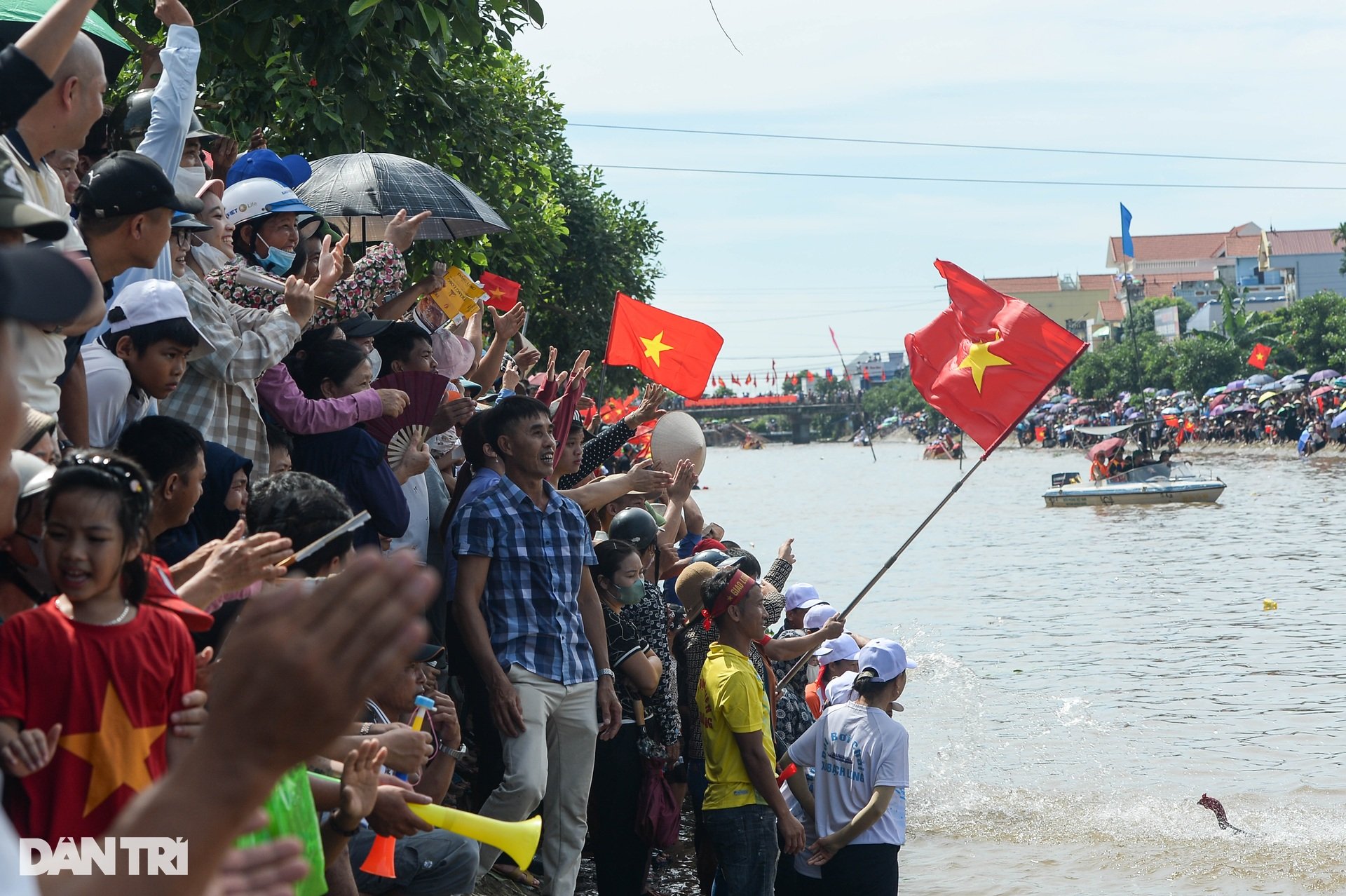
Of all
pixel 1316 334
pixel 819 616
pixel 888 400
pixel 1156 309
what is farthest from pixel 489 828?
pixel 888 400

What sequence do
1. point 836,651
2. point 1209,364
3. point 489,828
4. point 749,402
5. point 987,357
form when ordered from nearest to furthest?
point 489,828 < point 836,651 < point 987,357 < point 1209,364 < point 749,402

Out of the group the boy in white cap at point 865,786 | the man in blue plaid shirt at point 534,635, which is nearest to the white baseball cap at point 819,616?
the boy in white cap at point 865,786

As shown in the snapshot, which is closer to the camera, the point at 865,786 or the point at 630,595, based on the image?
the point at 865,786

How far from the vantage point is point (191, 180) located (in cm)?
555

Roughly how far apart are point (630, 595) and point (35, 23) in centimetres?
350

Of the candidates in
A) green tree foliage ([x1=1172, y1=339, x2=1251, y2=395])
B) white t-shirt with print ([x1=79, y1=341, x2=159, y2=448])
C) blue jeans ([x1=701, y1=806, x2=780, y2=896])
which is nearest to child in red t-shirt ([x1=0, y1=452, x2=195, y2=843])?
white t-shirt with print ([x1=79, y1=341, x2=159, y2=448])

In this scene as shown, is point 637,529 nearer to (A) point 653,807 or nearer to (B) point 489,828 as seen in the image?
(A) point 653,807

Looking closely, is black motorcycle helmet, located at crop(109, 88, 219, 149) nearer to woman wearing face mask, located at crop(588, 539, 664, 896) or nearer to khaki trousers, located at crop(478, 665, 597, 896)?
khaki trousers, located at crop(478, 665, 597, 896)

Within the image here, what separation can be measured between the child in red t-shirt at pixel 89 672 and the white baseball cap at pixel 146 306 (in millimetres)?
1281

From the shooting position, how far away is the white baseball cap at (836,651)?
7.61 m

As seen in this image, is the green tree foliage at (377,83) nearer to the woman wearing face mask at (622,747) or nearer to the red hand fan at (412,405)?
the red hand fan at (412,405)

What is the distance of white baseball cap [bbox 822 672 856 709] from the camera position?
675 cm

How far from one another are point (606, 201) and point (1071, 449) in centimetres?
5196

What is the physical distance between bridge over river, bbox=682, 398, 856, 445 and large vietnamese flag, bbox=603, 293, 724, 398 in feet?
328
